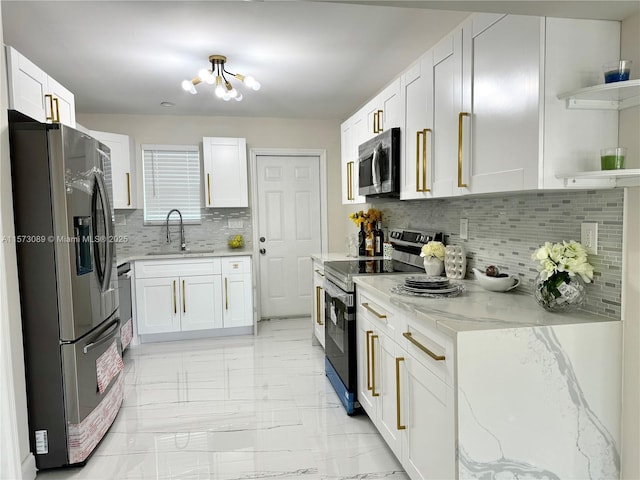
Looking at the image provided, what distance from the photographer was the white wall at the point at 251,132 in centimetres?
455

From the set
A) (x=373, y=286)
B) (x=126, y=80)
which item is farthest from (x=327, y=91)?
(x=373, y=286)

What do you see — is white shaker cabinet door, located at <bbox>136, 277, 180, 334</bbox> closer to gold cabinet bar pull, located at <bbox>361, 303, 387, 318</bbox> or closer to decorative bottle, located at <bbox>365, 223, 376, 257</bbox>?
decorative bottle, located at <bbox>365, 223, 376, 257</bbox>

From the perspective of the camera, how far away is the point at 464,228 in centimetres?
243

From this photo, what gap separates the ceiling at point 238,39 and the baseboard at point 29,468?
230cm

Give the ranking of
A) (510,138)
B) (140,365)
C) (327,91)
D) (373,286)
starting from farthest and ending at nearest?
(327,91)
(140,365)
(373,286)
(510,138)

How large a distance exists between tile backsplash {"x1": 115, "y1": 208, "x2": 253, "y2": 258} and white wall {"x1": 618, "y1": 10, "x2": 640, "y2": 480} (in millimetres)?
3954

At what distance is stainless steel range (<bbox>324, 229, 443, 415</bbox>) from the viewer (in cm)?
251

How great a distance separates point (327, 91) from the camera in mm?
3828

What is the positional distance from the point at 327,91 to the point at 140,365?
2961 mm

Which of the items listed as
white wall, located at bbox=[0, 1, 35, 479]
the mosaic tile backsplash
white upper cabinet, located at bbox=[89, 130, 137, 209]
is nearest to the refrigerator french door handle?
white wall, located at bbox=[0, 1, 35, 479]

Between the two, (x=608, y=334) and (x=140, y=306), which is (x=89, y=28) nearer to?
(x=140, y=306)

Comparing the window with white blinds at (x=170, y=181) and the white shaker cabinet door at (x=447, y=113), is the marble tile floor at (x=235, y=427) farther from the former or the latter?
the window with white blinds at (x=170, y=181)

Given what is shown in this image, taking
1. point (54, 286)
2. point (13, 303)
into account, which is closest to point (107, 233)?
point (54, 286)

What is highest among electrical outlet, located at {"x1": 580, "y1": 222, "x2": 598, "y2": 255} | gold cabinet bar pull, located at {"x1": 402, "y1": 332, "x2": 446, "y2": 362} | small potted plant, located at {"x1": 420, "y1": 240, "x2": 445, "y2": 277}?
electrical outlet, located at {"x1": 580, "y1": 222, "x2": 598, "y2": 255}
